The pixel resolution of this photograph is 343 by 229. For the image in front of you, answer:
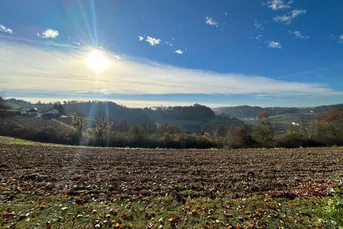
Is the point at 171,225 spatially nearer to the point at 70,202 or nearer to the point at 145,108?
the point at 70,202

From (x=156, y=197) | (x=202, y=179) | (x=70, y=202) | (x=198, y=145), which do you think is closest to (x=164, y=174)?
(x=202, y=179)

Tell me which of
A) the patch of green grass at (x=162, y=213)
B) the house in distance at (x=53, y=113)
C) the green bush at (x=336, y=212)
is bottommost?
the house in distance at (x=53, y=113)

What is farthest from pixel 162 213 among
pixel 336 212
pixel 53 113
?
pixel 53 113

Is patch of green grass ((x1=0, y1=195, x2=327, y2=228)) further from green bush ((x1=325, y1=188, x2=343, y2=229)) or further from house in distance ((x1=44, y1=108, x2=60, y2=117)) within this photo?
house in distance ((x1=44, y1=108, x2=60, y2=117))

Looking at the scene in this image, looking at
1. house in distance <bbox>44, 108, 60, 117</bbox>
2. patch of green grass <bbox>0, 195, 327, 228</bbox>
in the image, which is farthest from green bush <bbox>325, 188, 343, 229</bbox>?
house in distance <bbox>44, 108, 60, 117</bbox>

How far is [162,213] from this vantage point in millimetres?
5543

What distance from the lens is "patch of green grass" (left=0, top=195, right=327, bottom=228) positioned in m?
4.95

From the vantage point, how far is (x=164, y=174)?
10.1 m

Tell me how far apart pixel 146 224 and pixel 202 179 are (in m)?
4.66

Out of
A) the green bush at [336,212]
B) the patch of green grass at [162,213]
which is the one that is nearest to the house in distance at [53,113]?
the patch of green grass at [162,213]

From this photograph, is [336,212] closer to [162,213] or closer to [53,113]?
[162,213]

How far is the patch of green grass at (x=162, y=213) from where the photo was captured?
4949 mm

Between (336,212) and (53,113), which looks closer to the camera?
(336,212)

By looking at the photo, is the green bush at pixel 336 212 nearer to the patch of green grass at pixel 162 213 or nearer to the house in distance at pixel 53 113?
the patch of green grass at pixel 162 213
